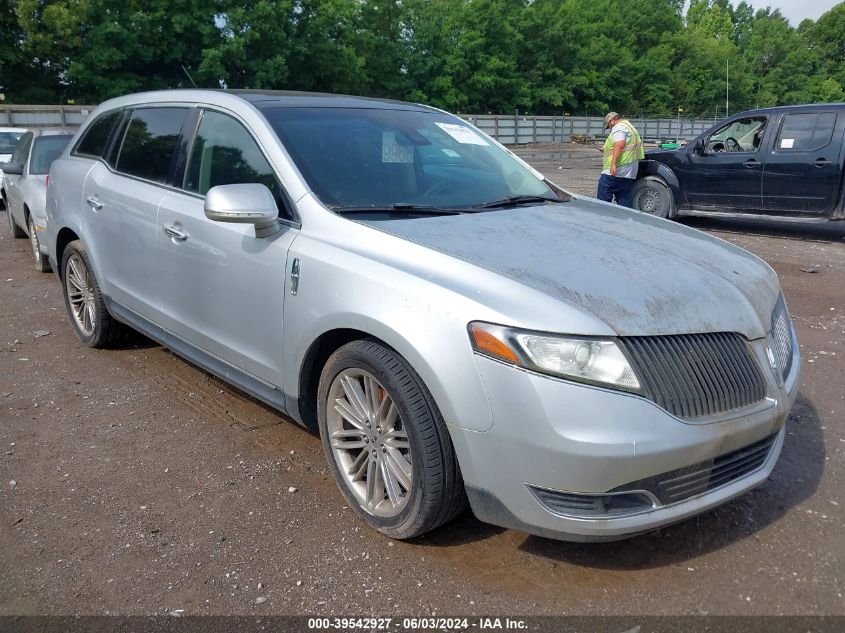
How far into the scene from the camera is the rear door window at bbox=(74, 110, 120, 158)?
5.13 metres

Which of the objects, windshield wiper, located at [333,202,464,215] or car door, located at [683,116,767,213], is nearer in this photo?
windshield wiper, located at [333,202,464,215]

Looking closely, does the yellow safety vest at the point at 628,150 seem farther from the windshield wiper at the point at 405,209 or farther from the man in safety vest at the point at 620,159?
the windshield wiper at the point at 405,209

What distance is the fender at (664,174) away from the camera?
1134 centimetres

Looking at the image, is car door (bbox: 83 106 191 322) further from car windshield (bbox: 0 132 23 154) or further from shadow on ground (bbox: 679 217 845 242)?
car windshield (bbox: 0 132 23 154)

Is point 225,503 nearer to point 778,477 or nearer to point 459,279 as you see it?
point 459,279

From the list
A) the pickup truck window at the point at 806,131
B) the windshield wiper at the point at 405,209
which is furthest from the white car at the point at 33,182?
the pickup truck window at the point at 806,131

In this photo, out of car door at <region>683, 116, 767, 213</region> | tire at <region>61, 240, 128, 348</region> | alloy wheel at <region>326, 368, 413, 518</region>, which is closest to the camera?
alloy wheel at <region>326, 368, 413, 518</region>

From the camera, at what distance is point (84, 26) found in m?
37.0

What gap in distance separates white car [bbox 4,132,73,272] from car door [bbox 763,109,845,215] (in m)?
9.41

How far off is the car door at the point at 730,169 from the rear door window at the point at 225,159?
8853mm

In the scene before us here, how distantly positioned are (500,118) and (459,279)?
44457 mm

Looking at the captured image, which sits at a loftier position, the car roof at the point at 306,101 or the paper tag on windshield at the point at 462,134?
the car roof at the point at 306,101

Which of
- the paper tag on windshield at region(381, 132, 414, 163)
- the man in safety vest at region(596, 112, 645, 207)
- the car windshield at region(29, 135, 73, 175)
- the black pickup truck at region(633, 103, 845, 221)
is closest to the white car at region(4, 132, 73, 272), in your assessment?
the car windshield at region(29, 135, 73, 175)

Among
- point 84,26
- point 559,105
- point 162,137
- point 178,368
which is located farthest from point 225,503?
point 559,105
